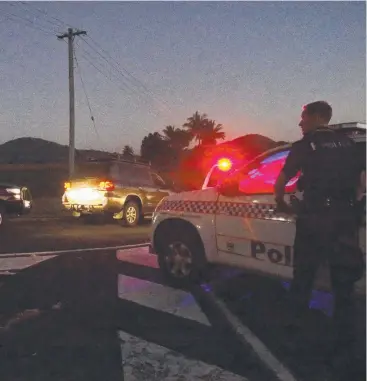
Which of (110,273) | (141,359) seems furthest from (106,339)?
(110,273)

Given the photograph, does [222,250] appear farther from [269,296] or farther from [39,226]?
[39,226]

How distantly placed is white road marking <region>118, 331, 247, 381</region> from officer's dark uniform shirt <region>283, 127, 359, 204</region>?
1.48 m

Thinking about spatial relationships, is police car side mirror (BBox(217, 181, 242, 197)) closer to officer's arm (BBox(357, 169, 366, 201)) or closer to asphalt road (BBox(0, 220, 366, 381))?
asphalt road (BBox(0, 220, 366, 381))

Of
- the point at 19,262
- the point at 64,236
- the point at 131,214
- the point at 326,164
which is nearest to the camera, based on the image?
the point at 326,164

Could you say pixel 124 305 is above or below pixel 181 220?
below

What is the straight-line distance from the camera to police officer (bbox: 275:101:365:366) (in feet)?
12.5

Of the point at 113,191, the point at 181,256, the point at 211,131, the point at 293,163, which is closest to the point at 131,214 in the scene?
the point at 113,191

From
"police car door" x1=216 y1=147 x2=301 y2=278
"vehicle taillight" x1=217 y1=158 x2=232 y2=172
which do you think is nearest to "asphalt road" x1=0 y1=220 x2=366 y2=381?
"police car door" x1=216 y1=147 x2=301 y2=278

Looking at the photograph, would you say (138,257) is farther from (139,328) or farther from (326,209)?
(326,209)

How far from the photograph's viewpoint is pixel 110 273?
6777mm

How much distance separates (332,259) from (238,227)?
1369 millimetres

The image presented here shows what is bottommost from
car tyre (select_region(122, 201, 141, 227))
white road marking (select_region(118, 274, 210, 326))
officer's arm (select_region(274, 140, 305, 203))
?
white road marking (select_region(118, 274, 210, 326))

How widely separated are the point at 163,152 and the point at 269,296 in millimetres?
53885

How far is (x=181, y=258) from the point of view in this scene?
5938 mm
